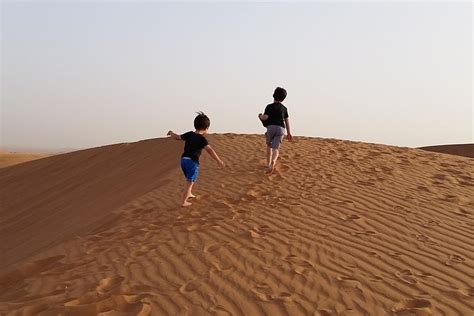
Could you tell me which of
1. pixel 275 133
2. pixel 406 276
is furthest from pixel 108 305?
pixel 275 133

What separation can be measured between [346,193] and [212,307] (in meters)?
4.28

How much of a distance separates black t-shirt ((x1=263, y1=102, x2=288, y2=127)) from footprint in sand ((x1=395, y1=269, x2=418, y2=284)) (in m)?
4.16

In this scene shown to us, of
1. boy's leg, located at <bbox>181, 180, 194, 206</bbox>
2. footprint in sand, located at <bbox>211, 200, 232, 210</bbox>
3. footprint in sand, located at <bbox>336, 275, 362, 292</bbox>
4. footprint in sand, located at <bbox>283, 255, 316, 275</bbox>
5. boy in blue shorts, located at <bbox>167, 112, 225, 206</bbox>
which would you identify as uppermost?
boy in blue shorts, located at <bbox>167, 112, 225, 206</bbox>

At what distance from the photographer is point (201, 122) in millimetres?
6625

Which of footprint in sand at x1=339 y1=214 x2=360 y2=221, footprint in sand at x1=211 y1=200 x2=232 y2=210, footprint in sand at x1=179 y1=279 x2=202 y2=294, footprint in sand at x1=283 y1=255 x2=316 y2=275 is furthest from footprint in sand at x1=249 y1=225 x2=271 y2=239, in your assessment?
footprint in sand at x1=179 y1=279 x2=202 y2=294

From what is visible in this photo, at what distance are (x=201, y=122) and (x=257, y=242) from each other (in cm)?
206

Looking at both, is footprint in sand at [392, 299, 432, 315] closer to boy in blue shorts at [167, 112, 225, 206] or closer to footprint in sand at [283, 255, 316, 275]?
footprint in sand at [283, 255, 316, 275]

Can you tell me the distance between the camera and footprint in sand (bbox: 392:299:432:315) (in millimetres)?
3830

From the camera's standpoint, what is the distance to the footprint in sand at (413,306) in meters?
3.83

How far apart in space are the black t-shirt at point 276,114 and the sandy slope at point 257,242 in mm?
1054

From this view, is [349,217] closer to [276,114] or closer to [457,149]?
[276,114]

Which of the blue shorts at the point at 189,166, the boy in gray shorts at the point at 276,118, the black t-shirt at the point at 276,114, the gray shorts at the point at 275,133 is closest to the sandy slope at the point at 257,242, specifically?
the blue shorts at the point at 189,166

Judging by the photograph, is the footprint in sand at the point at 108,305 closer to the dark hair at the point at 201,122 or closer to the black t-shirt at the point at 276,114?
the dark hair at the point at 201,122

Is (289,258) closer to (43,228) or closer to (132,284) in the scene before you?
(132,284)
